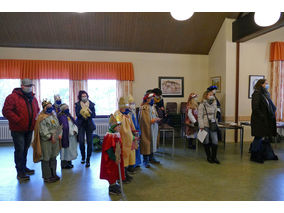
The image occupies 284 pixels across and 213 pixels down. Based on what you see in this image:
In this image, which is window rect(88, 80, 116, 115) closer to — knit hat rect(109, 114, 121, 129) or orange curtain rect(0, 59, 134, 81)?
orange curtain rect(0, 59, 134, 81)

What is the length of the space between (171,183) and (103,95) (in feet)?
12.4

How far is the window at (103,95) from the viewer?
5.97 m

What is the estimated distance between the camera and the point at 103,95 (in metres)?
6.05

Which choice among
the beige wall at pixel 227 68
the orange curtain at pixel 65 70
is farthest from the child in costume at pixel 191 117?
the orange curtain at pixel 65 70

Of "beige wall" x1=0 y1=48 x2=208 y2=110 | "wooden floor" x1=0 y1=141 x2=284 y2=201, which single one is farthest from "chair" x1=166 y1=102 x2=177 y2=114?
"wooden floor" x1=0 y1=141 x2=284 y2=201

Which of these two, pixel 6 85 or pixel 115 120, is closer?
pixel 115 120

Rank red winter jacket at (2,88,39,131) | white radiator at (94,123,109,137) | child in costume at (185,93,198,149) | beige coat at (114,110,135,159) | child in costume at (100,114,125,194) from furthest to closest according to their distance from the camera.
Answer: white radiator at (94,123,109,137), child in costume at (185,93,198,149), red winter jacket at (2,88,39,131), beige coat at (114,110,135,159), child in costume at (100,114,125,194)

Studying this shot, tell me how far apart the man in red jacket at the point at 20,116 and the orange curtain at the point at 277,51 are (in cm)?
586

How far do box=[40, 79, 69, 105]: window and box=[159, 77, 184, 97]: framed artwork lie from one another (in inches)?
110

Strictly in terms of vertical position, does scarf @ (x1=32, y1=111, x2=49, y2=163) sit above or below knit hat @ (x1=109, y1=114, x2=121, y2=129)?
below

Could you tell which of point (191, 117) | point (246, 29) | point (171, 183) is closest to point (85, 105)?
point (171, 183)

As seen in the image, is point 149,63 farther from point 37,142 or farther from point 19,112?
point 37,142

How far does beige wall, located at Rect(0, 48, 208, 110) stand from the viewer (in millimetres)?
5648
